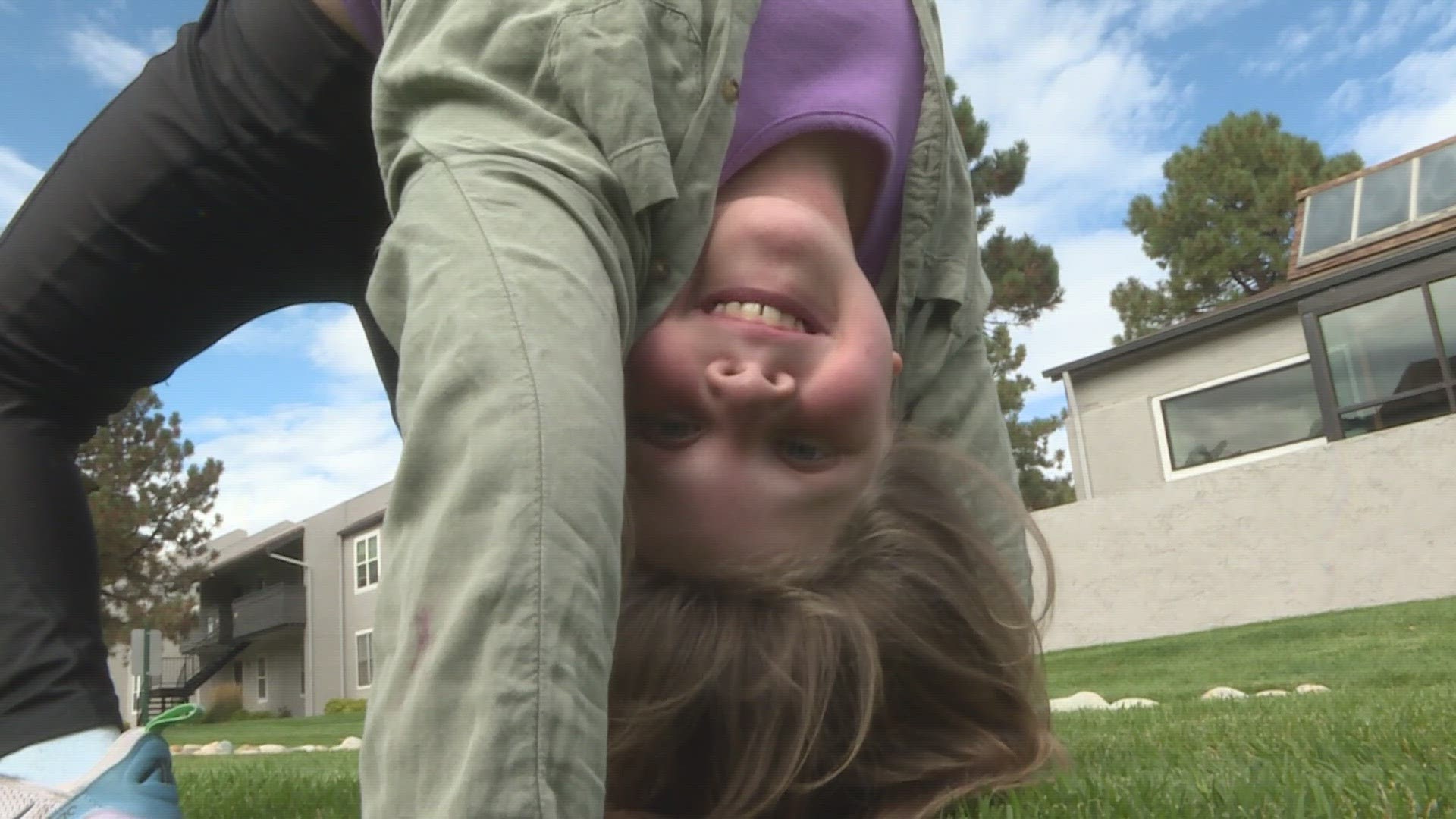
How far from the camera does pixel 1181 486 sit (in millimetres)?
12656

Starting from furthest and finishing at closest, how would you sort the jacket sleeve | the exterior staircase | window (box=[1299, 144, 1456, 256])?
1. the exterior staircase
2. window (box=[1299, 144, 1456, 256])
3. the jacket sleeve

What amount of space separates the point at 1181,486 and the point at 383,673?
41.8 ft

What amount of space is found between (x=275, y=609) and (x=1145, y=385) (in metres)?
23.5

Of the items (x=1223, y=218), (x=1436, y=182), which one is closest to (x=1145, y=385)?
(x=1436, y=182)

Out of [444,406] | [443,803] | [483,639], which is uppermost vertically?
[444,406]

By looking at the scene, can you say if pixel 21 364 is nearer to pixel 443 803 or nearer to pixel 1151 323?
pixel 443 803

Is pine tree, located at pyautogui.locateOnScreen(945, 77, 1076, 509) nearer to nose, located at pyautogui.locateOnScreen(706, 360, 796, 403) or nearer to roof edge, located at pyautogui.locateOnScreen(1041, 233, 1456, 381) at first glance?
roof edge, located at pyautogui.locateOnScreen(1041, 233, 1456, 381)

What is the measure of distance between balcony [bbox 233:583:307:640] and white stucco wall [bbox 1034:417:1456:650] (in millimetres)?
22490

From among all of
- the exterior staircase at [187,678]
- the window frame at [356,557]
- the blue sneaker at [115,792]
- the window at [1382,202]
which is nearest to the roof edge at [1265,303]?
the window at [1382,202]

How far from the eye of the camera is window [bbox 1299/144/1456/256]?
14688mm

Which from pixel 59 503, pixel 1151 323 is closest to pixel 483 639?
pixel 59 503

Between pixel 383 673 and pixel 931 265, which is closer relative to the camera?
pixel 383 673

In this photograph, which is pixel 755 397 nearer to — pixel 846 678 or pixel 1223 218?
pixel 846 678

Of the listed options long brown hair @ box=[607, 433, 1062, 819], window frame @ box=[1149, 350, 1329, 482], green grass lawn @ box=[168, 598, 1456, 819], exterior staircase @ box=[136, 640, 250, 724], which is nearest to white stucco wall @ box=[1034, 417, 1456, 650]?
window frame @ box=[1149, 350, 1329, 482]
